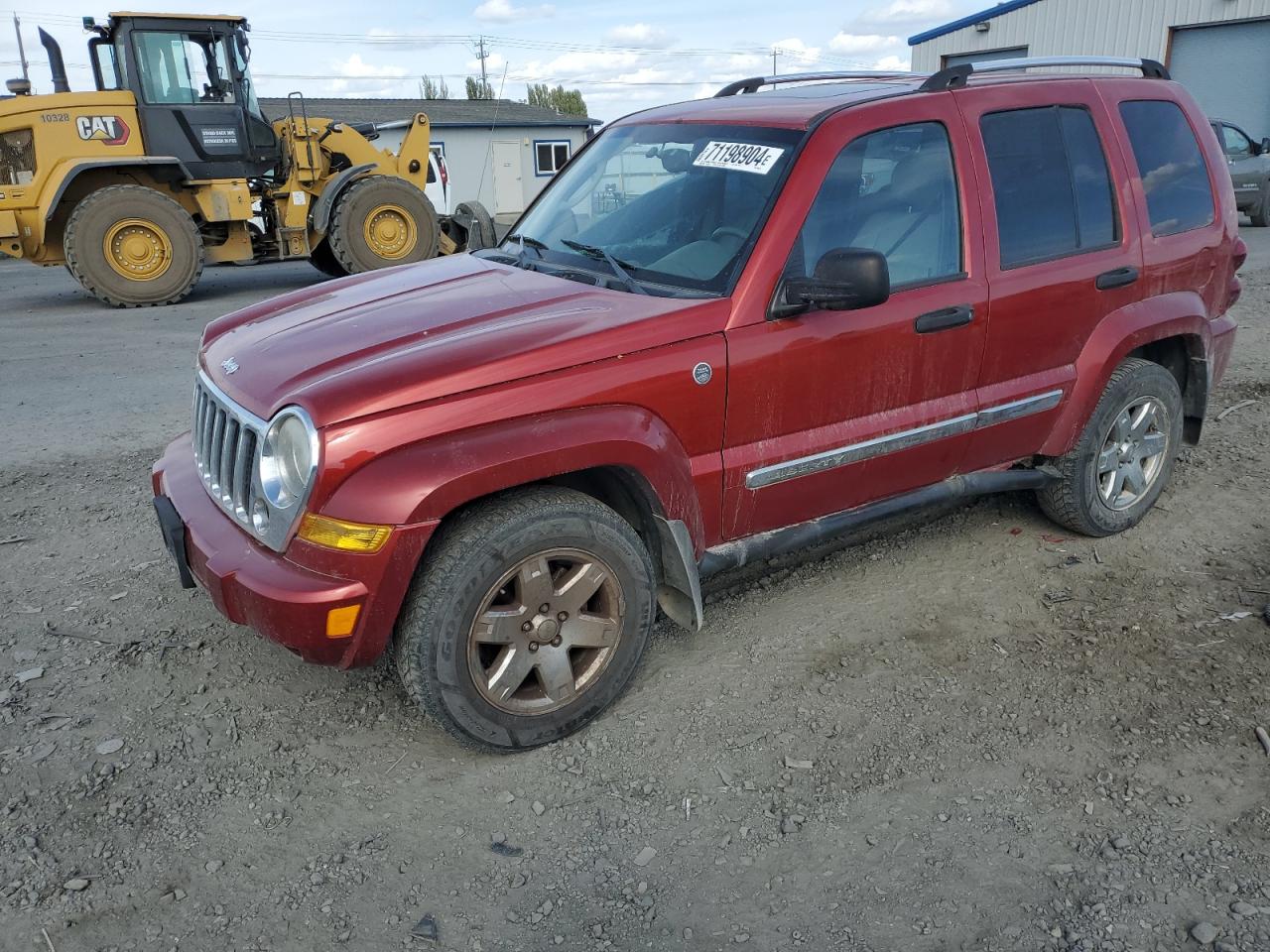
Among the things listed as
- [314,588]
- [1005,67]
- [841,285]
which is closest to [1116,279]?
[1005,67]

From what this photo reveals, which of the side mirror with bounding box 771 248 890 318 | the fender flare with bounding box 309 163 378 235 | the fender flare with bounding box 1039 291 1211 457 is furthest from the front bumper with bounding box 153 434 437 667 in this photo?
the fender flare with bounding box 309 163 378 235

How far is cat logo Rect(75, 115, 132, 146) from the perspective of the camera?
1104 centimetres

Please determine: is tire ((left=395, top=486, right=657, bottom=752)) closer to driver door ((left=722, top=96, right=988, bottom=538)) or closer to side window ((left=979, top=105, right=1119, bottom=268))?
driver door ((left=722, top=96, right=988, bottom=538))

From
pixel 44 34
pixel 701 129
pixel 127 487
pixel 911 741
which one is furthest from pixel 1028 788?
pixel 44 34

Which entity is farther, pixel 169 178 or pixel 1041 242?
pixel 169 178

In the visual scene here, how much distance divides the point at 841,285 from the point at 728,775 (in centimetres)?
153

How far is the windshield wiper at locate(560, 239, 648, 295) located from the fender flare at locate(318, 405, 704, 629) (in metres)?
0.52

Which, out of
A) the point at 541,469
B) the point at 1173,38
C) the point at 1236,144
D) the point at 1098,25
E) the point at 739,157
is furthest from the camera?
the point at 1098,25

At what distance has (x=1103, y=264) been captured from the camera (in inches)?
A: 157

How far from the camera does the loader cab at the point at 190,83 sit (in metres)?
11.2

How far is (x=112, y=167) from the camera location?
1125 cm

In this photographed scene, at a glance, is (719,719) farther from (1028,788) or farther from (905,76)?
(905,76)

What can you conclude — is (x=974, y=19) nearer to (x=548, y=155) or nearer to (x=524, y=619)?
(x=548, y=155)

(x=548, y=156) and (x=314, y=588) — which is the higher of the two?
(x=548, y=156)
